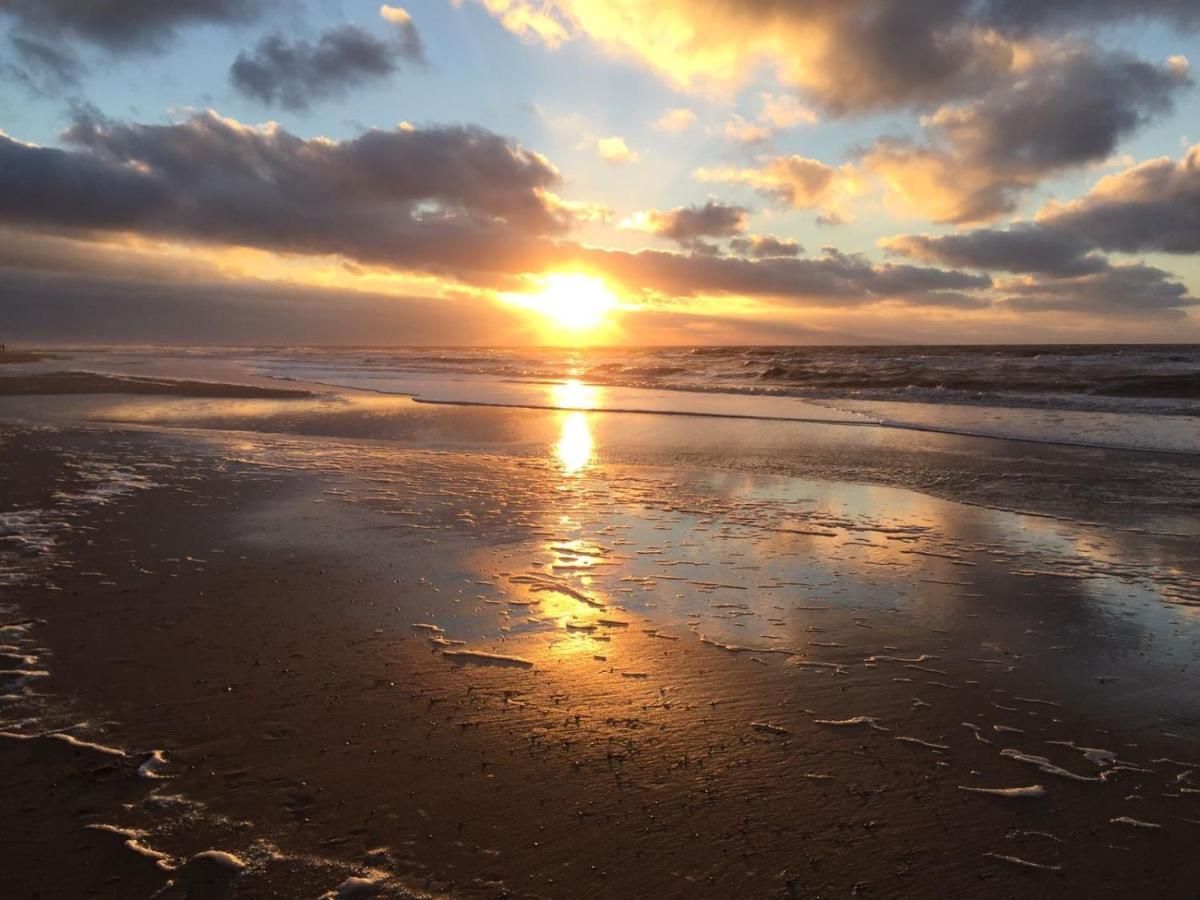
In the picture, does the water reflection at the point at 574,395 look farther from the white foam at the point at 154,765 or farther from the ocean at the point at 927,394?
the white foam at the point at 154,765

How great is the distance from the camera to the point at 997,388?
3278 centimetres

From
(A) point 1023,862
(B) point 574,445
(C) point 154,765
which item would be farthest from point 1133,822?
(B) point 574,445

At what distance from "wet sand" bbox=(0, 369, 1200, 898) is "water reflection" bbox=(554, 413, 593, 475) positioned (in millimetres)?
3305

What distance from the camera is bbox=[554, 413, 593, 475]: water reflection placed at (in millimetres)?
13172

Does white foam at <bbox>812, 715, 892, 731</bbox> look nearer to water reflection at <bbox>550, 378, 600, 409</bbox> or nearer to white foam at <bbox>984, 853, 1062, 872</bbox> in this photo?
white foam at <bbox>984, 853, 1062, 872</bbox>

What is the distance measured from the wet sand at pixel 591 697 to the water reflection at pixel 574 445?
3.30 metres

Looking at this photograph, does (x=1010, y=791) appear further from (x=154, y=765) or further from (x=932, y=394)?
(x=932, y=394)

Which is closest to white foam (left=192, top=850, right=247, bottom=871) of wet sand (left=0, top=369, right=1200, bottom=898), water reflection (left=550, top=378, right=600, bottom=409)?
wet sand (left=0, top=369, right=1200, bottom=898)

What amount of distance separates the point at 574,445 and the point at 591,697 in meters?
11.3

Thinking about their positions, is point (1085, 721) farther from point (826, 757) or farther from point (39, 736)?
point (39, 736)

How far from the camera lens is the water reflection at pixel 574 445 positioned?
519 inches

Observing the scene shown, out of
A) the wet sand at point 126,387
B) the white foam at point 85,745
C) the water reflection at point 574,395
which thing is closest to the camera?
the white foam at point 85,745

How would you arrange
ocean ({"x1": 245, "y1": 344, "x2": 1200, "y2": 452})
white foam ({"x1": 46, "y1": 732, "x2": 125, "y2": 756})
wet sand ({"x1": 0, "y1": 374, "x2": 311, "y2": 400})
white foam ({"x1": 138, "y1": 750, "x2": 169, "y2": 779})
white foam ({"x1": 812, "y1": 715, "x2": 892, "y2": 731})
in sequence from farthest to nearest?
wet sand ({"x1": 0, "y1": 374, "x2": 311, "y2": 400}) < ocean ({"x1": 245, "y1": 344, "x2": 1200, "y2": 452}) < white foam ({"x1": 812, "y1": 715, "x2": 892, "y2": 731}) < white foam ({"x1": 46, "y1": 732, "x2": 125, "y2": 756}) < white foam ({"x1": 138, "y1": 750, "x2": 169, "y2": 779})

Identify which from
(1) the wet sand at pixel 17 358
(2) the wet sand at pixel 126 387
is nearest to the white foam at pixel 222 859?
(2) the wet sand at pixel 126 387
